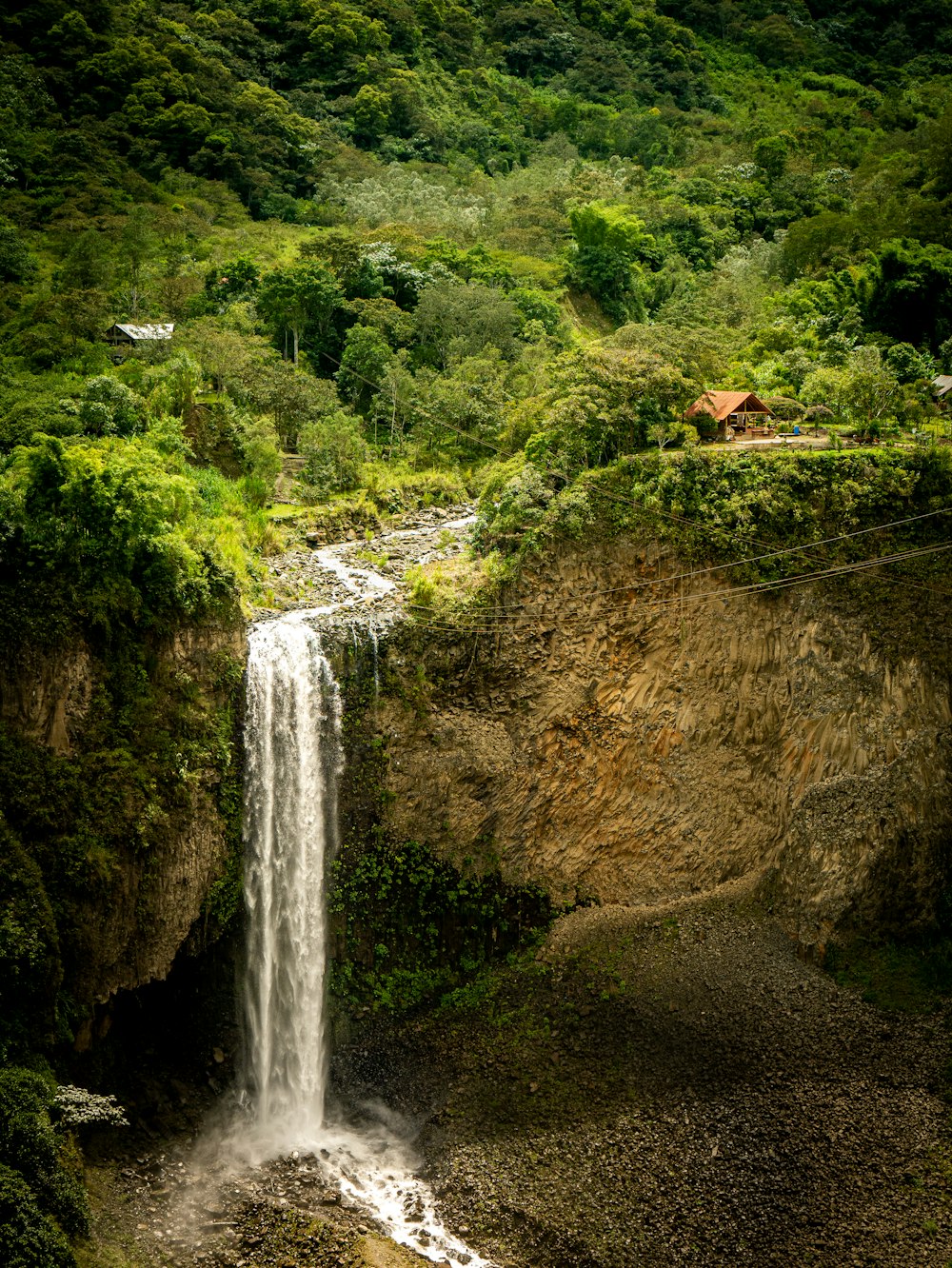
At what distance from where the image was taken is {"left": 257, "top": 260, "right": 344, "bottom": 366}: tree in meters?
31.8

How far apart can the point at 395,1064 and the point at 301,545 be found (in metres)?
11.7

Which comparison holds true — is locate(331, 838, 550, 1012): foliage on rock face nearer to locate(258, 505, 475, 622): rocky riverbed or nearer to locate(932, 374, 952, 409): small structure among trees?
locate(258, 505, 475, 622): rocky riverbed

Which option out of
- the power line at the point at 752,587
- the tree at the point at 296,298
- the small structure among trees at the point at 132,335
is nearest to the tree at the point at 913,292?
the power line at the point at 752,587

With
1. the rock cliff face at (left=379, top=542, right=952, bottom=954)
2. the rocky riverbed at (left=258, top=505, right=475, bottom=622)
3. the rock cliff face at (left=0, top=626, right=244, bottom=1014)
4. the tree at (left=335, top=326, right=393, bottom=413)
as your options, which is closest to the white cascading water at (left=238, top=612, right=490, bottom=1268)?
the rock cliff face at (left=0, top=626, right=244, bottom=1014)

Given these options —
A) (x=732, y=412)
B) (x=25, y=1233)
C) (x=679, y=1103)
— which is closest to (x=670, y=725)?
(x=679, y=1103)

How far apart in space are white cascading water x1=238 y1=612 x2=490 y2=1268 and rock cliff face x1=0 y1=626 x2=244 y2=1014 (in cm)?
75

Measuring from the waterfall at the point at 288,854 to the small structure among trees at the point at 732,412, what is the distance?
10.3m

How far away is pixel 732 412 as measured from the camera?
24391mm

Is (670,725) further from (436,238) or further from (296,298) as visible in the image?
(436,238)

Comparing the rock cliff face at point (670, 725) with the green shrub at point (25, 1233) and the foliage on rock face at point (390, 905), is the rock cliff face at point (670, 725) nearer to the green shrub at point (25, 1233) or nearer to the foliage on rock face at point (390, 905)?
the foliage on rock face at point (390, 905)

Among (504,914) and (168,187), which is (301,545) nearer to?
(504,914)

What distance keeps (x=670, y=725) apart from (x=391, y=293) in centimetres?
1957

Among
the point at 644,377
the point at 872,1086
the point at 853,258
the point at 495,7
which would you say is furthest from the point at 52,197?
the point at 495,7

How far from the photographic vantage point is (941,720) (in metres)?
21.6
